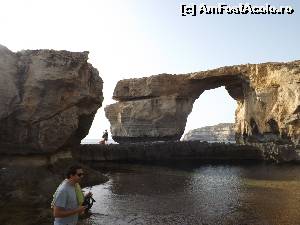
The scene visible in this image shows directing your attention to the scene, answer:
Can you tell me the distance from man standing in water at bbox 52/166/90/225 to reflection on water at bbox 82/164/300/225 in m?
4.74

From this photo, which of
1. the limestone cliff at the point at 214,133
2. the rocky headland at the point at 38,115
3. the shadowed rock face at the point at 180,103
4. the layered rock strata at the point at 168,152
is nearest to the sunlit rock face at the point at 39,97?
the rocky headland at the point at 38,115

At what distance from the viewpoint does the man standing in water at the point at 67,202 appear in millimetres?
6492

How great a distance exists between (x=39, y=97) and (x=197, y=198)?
8.35 metres

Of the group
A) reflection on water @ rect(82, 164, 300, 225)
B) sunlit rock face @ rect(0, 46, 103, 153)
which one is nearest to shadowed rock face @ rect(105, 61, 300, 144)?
reflection on water @ rect(82, 164, 300, 225)

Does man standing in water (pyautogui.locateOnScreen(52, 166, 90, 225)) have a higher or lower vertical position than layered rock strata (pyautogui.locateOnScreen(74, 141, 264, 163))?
higher

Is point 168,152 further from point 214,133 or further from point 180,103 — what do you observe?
point 214,133

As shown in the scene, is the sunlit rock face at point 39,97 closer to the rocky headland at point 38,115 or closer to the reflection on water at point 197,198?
the rocky headland at point 38,115

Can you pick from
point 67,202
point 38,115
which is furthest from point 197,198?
point 67,202

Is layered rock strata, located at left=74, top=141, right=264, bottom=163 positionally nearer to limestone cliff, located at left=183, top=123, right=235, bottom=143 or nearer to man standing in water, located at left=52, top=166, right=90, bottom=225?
man standing in water, located at left=52, top=166, right=90, bottom=225

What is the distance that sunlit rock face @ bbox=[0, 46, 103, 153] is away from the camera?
53.5ft

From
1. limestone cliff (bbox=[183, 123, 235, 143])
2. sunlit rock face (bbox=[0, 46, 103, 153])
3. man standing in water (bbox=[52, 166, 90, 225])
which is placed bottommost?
limestone cliff (bbox=[183, 123, 235, 143])

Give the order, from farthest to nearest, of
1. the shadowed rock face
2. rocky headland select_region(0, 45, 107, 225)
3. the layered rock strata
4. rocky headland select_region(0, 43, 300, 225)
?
1. the shadowed rock face
2. the layered rock strata
3. rocky headland select_region(0, 43, 300, 225)
4. rocky headland select_region(0, 45, 107, 225)

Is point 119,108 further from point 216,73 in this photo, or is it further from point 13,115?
point 13,115

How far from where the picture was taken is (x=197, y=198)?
1511 cm
